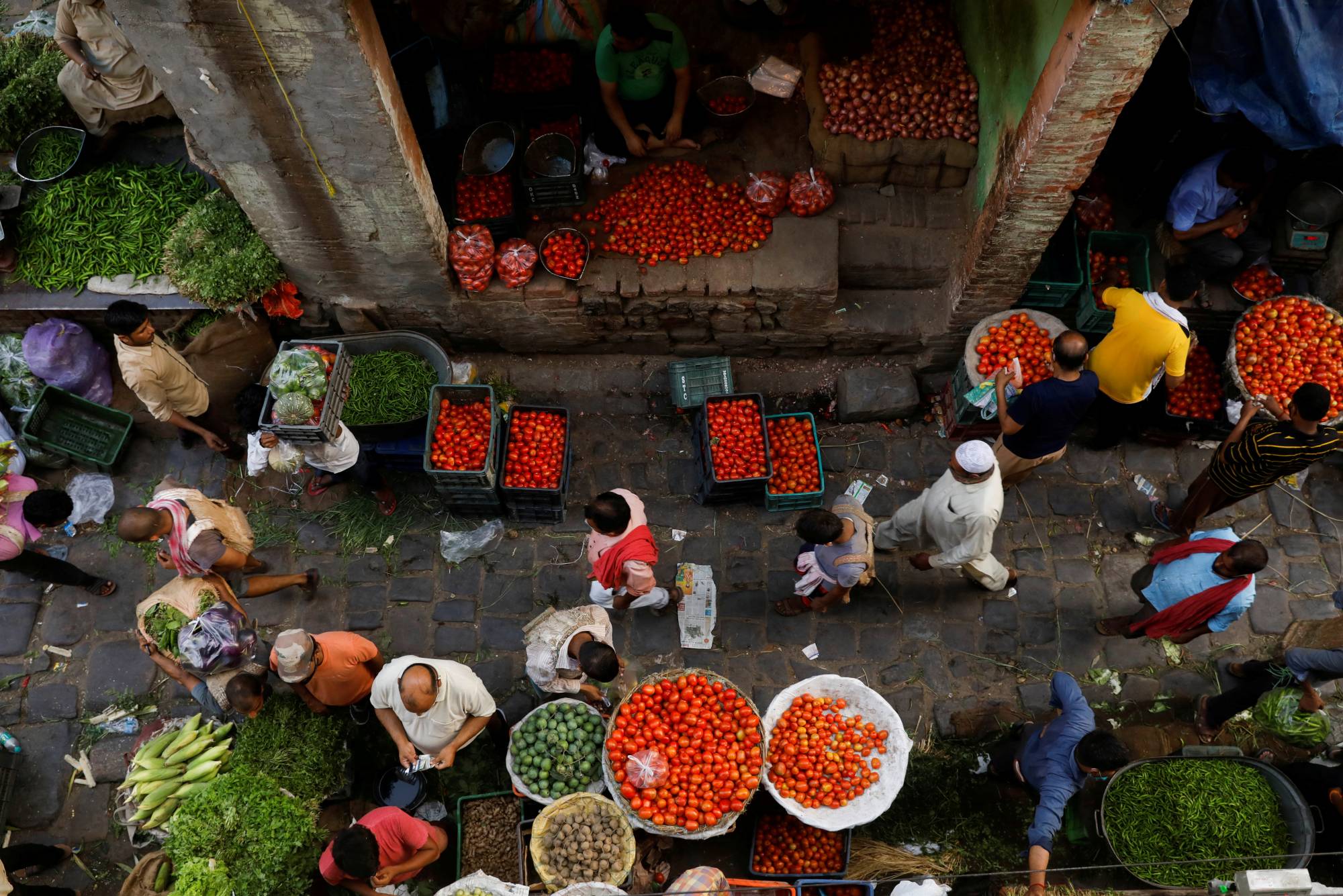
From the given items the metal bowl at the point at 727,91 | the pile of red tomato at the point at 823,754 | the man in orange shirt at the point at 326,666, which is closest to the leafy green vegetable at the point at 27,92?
the man in orange shirt at the point at 326,666

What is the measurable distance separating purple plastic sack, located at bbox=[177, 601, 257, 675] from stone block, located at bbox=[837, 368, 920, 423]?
4.83 metres

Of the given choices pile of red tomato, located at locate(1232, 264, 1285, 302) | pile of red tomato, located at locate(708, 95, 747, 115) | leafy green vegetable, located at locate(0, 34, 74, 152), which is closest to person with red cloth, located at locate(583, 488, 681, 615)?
pile of red tomato, located at locate(708, 95, 747, 115)

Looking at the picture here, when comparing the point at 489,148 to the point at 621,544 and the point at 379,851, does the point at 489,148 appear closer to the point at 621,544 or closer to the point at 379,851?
the point at 621,544

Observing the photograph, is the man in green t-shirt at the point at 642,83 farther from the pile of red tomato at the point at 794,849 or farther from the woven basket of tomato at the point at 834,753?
the pile of red tomato at the point at 794,849

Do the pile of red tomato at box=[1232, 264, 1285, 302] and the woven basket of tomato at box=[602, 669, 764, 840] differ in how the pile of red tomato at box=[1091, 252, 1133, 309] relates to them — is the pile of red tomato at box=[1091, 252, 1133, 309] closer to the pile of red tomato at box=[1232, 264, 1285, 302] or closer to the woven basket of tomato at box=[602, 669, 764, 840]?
the pile of red tomato at box=[1232, 264, 1285, 302]

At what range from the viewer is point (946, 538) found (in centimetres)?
611

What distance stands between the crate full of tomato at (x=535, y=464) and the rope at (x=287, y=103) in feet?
6.96

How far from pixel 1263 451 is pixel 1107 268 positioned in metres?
2.17

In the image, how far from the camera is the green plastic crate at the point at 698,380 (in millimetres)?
7387

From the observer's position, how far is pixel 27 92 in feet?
23.8

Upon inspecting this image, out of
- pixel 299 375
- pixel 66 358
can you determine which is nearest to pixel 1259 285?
pixel 299 375

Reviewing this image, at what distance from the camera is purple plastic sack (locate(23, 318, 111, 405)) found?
7008 millimetres

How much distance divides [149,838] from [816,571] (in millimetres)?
4829

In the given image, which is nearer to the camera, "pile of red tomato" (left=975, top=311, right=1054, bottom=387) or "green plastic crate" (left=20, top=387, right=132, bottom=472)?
"pile of red tomato" (left=975, top=311, right=1054, bottom=387)
